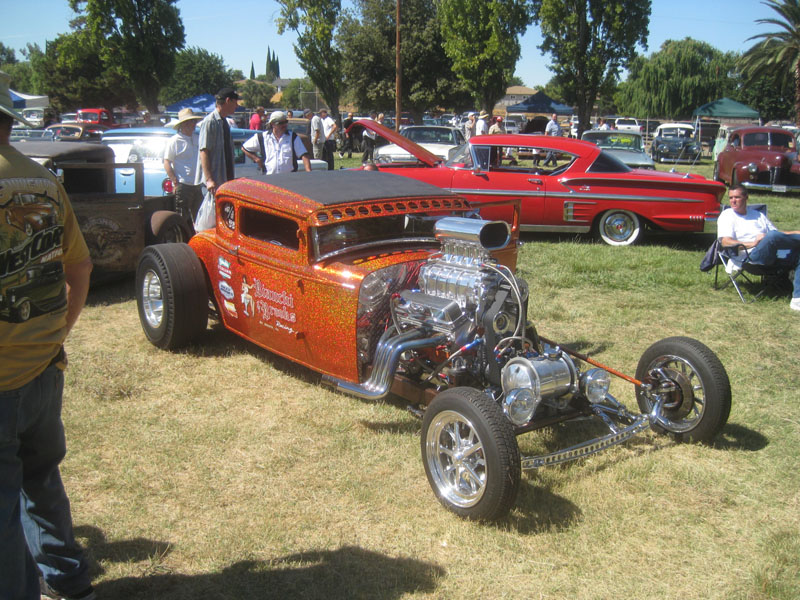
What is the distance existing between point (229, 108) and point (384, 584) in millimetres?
5549

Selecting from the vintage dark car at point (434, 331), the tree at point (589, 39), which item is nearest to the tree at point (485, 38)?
the tree at point (589, 39)

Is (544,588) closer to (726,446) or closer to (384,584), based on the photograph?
(384,584)

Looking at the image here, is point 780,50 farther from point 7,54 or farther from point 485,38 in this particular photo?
point 7,54

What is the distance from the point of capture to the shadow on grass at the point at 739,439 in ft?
13.5

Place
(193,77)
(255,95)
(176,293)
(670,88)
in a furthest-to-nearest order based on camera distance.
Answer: (255,95), (193,77), (670,88), (176,293)

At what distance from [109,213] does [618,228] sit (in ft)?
23.3

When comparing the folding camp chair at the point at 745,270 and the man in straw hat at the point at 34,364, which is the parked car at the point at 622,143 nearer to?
the folding camp chair at the point at 745,270

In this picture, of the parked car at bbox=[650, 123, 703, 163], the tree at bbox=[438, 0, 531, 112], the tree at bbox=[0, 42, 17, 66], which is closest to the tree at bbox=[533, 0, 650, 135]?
the tree at bbox=[438, 0, 531, 112]

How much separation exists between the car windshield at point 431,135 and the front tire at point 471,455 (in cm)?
1651

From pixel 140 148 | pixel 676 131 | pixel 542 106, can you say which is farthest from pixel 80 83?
pixel 140 148

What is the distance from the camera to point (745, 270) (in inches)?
287

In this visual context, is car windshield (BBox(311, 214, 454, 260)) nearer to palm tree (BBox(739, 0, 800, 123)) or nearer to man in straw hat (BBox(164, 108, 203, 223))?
man in straw hat (BBox(164, 108, 203, 223))

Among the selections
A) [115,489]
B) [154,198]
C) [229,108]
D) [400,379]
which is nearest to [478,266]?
[400,379]

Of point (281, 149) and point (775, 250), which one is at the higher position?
point (281, 149)
